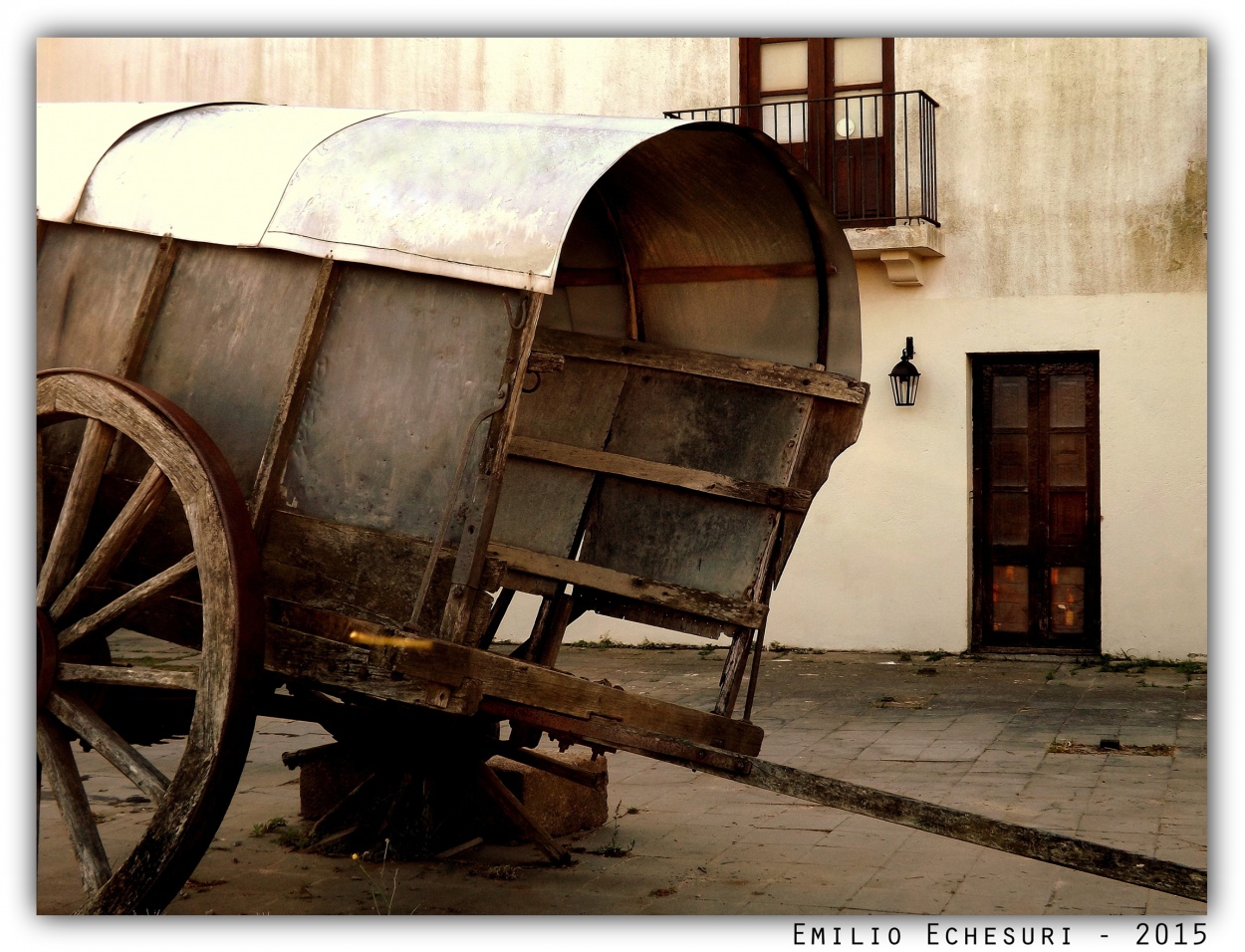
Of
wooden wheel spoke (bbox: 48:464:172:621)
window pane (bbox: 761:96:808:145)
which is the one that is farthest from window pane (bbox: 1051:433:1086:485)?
wooden wheel spoke (bbox: 48:464:172:621)

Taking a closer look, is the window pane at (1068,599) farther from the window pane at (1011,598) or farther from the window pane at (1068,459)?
the window pane at (1068,459)

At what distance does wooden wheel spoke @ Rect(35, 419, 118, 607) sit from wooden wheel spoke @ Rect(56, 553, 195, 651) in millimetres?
137

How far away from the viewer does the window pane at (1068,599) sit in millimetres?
11234

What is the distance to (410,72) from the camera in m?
12.5

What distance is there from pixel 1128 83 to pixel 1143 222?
43.1 inches

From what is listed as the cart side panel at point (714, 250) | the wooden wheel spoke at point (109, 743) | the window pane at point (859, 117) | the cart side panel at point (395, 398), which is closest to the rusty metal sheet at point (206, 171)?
the cart side panel at point (395, 398)

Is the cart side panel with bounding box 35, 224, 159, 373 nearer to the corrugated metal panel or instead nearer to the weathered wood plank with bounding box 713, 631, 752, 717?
the corrugated metal panel

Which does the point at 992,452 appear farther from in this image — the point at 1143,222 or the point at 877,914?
the point at 877,914

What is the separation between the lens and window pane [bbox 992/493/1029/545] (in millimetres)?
11422

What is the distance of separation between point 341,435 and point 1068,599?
28.0ft

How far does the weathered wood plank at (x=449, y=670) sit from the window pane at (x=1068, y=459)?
25.5ft

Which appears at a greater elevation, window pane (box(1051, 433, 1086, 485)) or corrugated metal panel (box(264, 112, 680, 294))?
corrugated metal panel (box(264, 112, 680, 294))

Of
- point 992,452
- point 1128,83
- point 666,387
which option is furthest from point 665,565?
point 1128,83

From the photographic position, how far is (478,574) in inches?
149
